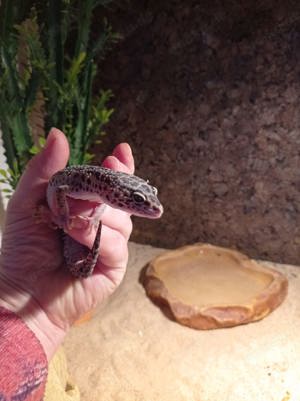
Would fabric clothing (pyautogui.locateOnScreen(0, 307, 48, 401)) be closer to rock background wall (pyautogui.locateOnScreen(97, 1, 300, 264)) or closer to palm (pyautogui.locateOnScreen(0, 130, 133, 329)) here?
palm (pyautogui.locateOnScreen(0, 130, 133, 329))

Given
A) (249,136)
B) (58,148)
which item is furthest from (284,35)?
(58,148)

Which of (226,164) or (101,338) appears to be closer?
(101,338)

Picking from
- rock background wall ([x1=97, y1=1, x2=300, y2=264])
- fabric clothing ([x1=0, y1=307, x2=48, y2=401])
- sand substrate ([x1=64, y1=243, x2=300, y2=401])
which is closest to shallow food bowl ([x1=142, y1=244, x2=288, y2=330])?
sand substrate ([x1=64, y1=243, x2=300, y2=401])

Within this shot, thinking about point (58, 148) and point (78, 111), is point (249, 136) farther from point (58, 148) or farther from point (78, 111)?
point (58, 148)

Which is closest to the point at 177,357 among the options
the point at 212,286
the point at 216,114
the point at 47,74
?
the point at 212,286

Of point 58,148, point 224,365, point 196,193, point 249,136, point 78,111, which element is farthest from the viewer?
point 196,193
